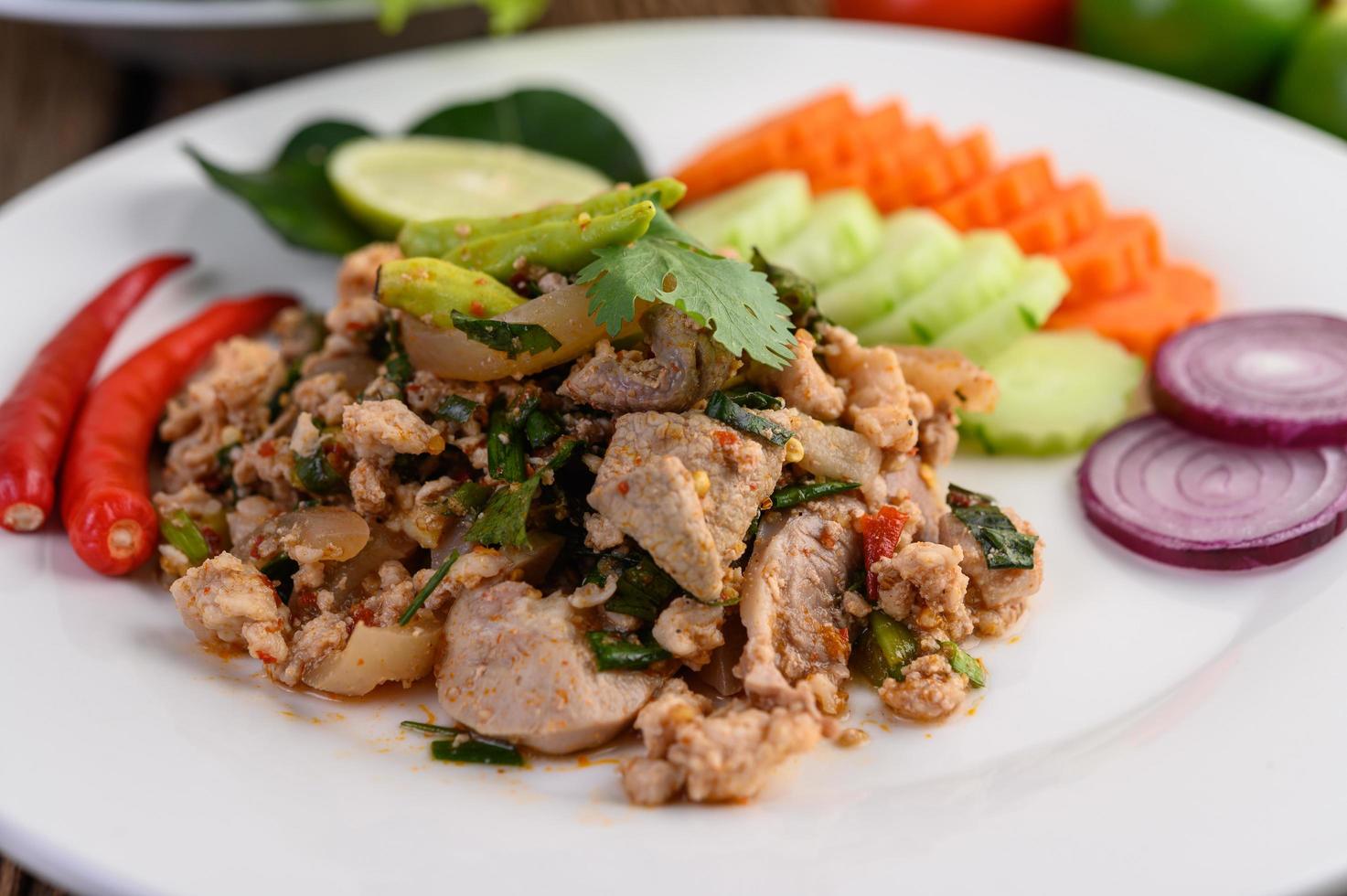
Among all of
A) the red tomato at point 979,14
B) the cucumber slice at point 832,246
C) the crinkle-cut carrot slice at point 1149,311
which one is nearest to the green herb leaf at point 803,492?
the cucumber slice at point 832,246


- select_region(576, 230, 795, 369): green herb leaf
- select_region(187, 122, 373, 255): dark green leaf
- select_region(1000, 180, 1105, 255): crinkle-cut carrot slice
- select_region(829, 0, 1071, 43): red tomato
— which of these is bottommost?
select_region(187, 122, 373, 255): dark green leaf

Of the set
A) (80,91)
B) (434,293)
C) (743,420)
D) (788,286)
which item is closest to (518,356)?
(434,293)

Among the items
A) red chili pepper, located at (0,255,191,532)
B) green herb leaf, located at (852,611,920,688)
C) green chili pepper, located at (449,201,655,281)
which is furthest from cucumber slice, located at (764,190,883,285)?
red chili pepper, located at (0,255,191,532)

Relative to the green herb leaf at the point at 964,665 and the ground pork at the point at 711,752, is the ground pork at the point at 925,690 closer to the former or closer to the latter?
the green herb leaf at the point at 964,665

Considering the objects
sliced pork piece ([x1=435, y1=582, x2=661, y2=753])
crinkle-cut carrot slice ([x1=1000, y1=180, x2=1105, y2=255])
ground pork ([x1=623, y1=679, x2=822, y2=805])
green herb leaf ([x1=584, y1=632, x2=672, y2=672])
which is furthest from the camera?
crinkle-cut carrot slice ([x1=1000, y1=180, x2=1105, y2=255])

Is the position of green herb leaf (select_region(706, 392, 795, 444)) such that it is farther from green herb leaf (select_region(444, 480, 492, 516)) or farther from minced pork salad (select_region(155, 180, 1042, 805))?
green herb leaf (select_region(444, 480, 492, 516))

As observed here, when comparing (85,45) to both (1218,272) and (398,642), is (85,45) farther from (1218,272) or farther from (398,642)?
(1218,272)
